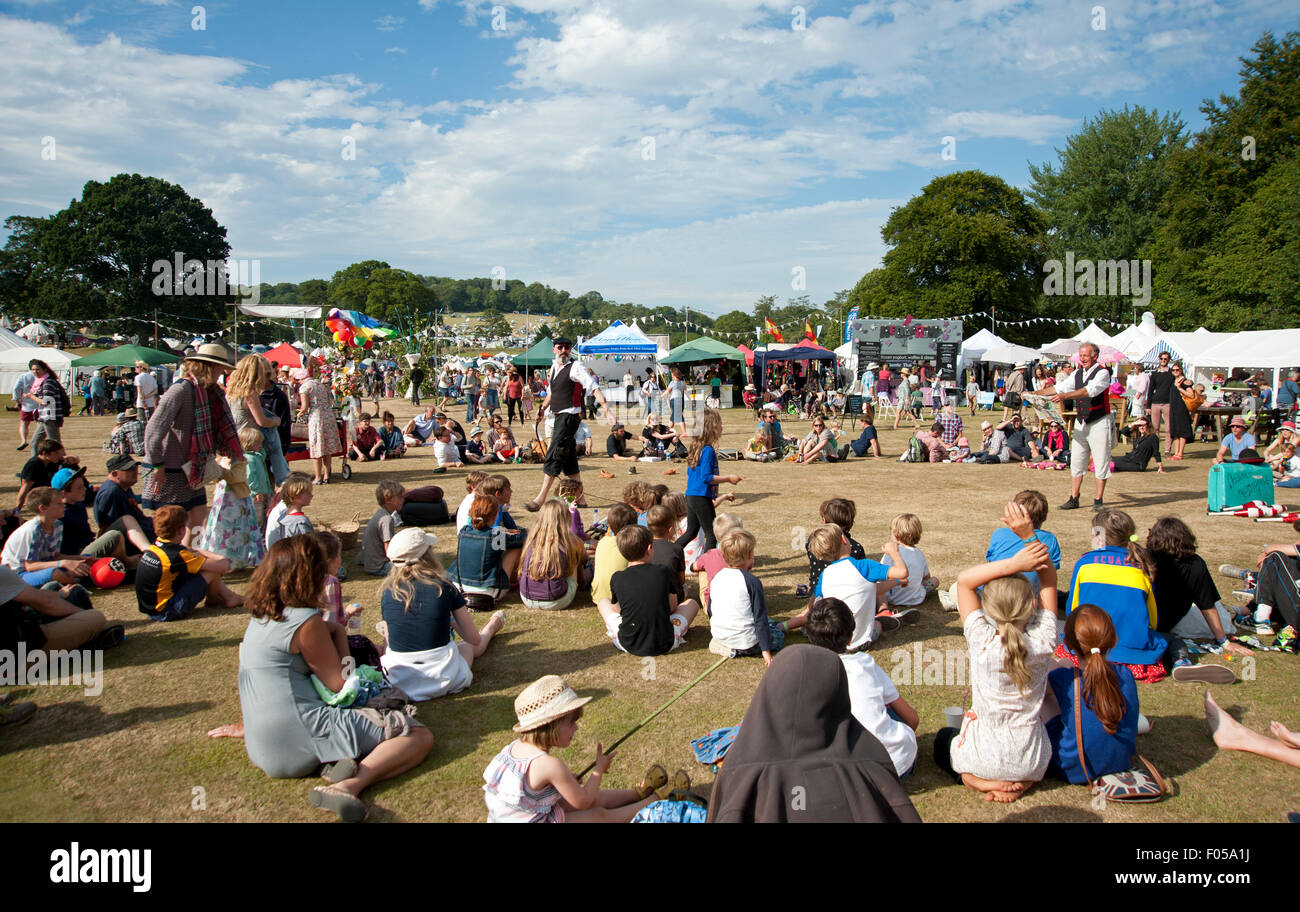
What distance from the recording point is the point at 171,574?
600 centimetres

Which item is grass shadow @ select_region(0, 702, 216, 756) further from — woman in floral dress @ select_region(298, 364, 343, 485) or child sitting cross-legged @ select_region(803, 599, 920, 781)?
woman in floral dress @ select_region(298, 364, 343, 485)

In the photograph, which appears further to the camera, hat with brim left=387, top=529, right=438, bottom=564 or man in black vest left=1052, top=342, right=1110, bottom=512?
man in black vest left=1052, top=342, right=1110, bottom=512

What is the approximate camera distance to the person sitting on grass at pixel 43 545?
6.18 m

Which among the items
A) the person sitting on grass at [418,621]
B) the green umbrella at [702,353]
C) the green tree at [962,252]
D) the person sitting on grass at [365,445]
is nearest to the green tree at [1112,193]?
the green tree at [962,252]

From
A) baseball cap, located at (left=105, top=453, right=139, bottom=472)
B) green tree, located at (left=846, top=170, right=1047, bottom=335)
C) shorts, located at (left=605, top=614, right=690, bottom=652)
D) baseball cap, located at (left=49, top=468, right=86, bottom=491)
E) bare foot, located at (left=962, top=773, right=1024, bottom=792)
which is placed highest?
green tree, located at (left=846, top=170, right=1047, bottom=335)

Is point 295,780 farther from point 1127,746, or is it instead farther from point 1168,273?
point 1168,273

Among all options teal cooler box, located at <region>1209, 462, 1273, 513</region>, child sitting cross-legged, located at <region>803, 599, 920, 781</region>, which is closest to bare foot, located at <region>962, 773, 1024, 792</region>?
child sitting cross-legged, located at <region>803, 599, 920, 781</region>

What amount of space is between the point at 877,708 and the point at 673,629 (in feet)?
6.62

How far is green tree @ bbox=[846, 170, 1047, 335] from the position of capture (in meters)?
47.7

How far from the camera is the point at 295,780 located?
382 cm

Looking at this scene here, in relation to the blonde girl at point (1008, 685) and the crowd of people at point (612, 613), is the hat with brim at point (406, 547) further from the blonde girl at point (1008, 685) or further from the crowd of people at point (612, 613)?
the blonde girl at point (1008, 685)

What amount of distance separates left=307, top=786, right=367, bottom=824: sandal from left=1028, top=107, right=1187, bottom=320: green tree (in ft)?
191
